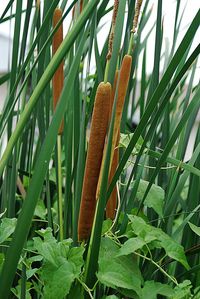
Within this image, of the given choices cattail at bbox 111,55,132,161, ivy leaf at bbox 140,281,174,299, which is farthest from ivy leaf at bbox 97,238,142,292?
cattail at bbox 111,55,132,161

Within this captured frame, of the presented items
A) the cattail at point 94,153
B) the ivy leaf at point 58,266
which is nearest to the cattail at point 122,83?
the cattail at point 94,153

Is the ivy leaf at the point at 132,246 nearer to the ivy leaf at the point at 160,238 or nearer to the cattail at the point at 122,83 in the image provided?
the ivy leaf at the point at 160,238

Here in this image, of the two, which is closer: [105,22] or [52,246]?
[52,246]

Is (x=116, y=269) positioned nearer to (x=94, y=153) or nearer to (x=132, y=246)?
(x=132, y=246)

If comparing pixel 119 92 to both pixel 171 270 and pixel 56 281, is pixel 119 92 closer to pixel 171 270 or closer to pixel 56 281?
pixel 56 281

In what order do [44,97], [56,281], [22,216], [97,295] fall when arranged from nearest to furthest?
[22,216]
[56,281]
[97,295]
[44,97]

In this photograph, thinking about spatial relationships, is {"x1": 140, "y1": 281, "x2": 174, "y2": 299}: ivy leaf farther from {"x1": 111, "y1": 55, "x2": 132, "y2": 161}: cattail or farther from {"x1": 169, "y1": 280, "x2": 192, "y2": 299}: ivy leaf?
{"x1": 111, "y1": 55, "x2": 132, "y2": 161}: cattail

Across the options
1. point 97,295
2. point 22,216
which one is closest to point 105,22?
point 97,295
